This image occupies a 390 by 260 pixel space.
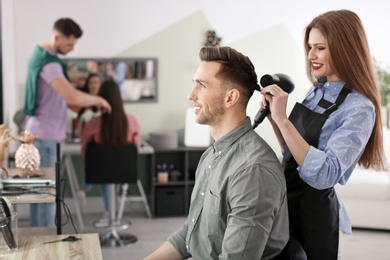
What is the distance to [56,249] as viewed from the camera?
187 centimetres

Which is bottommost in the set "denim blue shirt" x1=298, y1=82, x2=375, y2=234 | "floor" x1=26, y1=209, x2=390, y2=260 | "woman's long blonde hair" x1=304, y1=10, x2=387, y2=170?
"floor" x1=26, y1=209, x2=390, y2=260

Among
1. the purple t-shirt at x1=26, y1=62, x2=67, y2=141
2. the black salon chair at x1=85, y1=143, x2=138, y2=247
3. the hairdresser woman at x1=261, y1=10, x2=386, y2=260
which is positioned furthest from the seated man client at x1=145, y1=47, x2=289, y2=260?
the black salon chair at x1=85, y1=143, x2=138, y2=247

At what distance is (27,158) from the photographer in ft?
9.04

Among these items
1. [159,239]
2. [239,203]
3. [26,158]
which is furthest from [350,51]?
[159,239]

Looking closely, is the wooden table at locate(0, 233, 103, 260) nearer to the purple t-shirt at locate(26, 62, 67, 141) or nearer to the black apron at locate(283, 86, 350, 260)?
the black apron at locate(283, 86, 350, 260)

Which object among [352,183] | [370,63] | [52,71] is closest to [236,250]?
[370,63]

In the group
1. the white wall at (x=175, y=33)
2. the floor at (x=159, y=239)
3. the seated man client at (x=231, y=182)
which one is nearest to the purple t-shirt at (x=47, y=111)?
the floor at (x=159, y=239)

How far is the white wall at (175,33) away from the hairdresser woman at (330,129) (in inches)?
118

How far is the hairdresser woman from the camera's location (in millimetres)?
1721

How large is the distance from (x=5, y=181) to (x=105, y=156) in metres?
1.39

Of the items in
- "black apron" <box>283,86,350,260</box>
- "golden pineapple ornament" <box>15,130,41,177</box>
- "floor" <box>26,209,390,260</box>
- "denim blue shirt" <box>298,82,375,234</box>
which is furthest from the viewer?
"floor" <box>26,209,390,260</box>

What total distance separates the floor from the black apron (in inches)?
81.9

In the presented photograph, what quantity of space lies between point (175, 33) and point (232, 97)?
3368mm

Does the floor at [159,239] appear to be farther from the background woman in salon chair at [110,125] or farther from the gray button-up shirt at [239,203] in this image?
the gray button-up shirt at [239,203]
